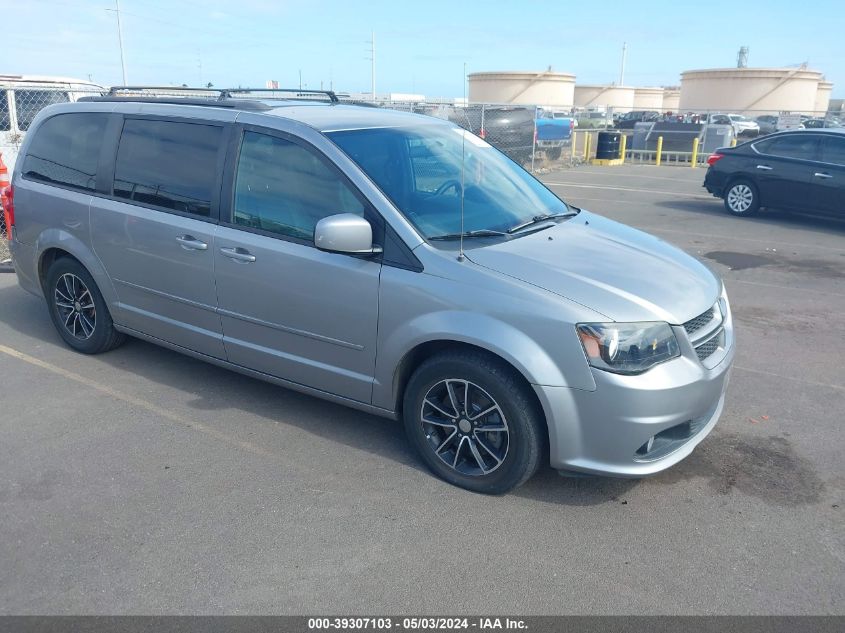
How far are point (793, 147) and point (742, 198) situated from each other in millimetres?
1201

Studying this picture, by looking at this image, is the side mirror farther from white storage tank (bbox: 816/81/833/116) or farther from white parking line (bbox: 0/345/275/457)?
white storage tank (bbox: 816/81/833/116)

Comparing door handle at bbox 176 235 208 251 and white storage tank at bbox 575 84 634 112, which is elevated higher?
white storage tank at bbox 575 84 634 112

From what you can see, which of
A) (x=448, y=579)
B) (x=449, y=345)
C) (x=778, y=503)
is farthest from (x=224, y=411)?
(x=778, y=503)

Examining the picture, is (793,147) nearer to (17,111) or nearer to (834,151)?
(834,151)

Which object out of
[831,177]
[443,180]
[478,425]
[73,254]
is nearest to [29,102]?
[73,254]

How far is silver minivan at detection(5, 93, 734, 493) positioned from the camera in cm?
341

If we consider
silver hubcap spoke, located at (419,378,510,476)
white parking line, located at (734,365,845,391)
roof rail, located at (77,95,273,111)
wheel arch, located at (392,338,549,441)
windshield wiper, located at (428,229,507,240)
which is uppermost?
roof rail, located at (77,95,273,111)

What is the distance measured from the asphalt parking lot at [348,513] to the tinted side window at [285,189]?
127cm

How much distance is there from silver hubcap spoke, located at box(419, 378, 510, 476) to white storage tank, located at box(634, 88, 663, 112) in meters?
83.4

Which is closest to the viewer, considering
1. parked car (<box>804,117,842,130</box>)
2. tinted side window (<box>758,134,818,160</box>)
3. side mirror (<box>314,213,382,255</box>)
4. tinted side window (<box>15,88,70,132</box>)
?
side mirror (<box>314,213,382,255</box>)

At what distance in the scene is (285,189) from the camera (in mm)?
4230

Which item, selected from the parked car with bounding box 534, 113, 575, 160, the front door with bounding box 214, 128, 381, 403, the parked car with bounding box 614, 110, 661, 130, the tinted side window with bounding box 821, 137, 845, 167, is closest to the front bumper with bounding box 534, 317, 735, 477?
the front door with bounding box 214, 128, 381, 403

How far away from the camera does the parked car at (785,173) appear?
11312mm

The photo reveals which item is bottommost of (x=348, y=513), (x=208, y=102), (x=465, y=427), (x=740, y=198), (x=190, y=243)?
(x=348, y=513)
